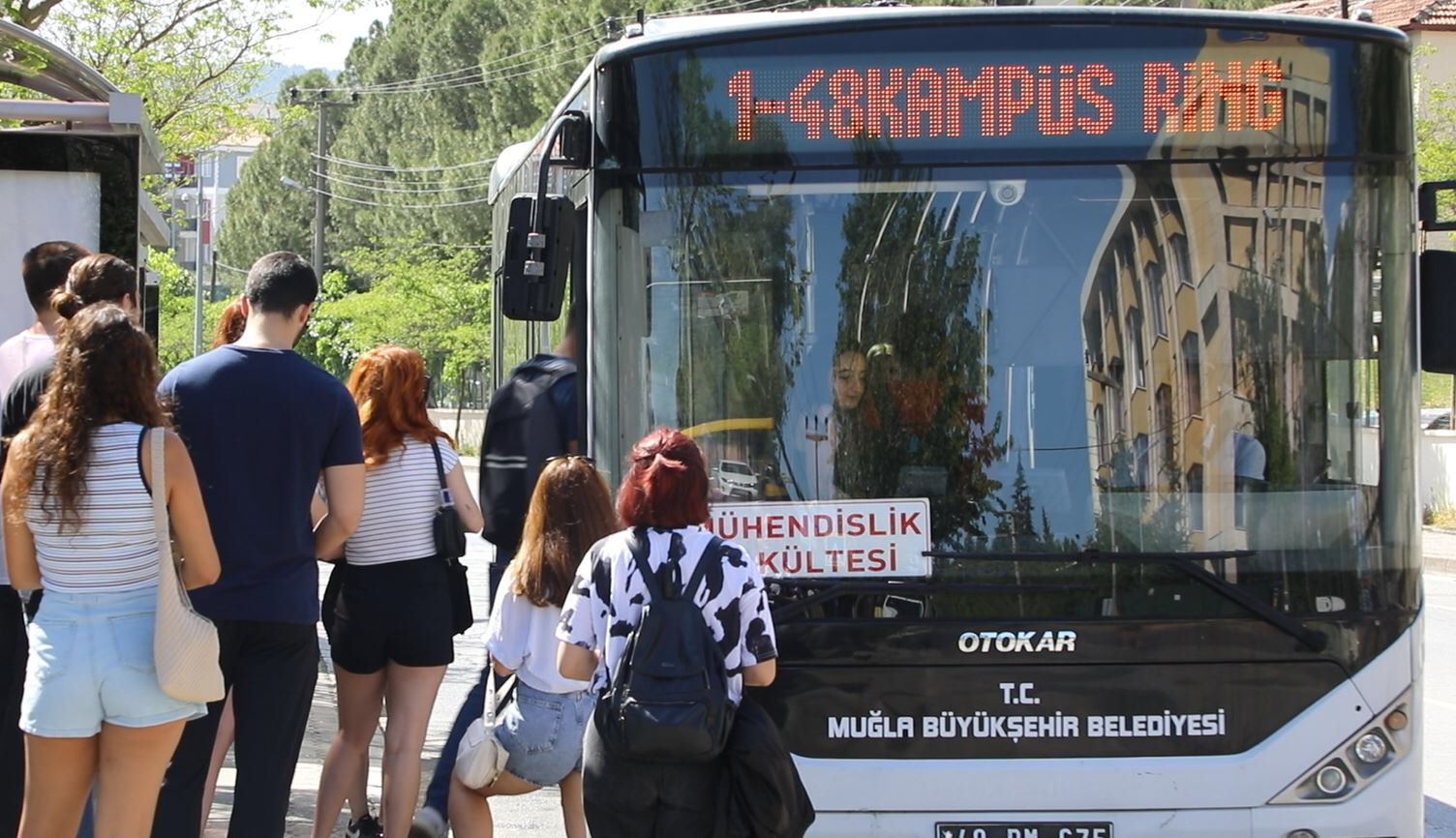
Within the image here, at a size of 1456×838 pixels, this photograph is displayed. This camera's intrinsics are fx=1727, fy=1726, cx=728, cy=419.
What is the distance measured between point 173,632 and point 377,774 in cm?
409

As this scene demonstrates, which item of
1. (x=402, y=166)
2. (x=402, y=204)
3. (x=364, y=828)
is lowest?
(x=364, y=828)

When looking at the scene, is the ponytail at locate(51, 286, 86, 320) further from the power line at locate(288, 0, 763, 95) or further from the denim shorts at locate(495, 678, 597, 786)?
the power line at locate(288, 0, 763, 95)

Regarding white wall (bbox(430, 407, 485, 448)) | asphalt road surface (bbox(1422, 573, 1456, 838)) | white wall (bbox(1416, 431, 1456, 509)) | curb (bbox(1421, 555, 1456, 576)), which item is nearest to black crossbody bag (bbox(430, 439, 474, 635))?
asphalt road surface (bbox(1422, 573, 1456, 838))

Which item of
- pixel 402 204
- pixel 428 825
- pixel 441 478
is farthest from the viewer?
pixel 402 204

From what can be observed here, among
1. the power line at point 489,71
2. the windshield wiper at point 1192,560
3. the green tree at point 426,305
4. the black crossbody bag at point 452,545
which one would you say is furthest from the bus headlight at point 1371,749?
the green tree at point 426,305

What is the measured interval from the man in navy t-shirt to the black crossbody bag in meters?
0.73

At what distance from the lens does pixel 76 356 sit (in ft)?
13.9

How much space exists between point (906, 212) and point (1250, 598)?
147 cm

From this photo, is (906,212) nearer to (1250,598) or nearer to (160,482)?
(1250,598)

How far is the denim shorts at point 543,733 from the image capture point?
5.24m

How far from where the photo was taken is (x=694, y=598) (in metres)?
4.04

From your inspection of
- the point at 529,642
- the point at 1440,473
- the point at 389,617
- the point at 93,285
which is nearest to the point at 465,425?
the point at 1440,473

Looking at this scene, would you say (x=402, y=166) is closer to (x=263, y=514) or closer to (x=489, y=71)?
(x=489, y=71)

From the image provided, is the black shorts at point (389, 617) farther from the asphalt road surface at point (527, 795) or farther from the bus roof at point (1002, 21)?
the bus roof at point (1002, 21)
